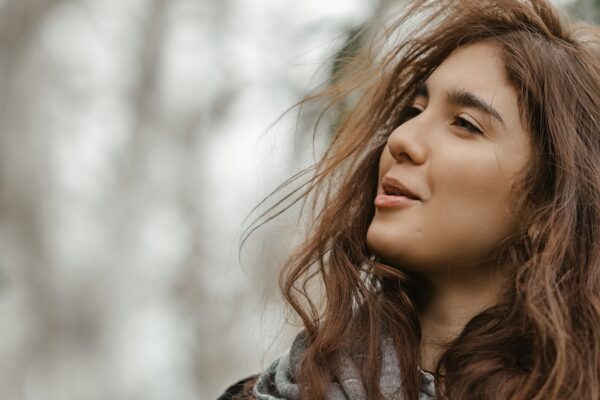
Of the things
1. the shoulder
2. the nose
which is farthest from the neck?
the shoulder

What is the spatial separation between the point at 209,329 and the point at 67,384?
5.41ft

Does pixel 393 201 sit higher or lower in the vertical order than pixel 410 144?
lower

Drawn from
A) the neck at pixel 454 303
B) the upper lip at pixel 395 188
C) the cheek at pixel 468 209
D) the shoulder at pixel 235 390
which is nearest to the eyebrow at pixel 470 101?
the cheek at pixel 468 209

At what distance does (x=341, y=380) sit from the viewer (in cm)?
243

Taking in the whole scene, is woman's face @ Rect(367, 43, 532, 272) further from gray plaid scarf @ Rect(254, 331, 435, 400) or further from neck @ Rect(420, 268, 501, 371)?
gray plaid scarf @ Rect(254, 331, 435, 400)

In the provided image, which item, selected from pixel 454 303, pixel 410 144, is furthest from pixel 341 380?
pixel 410 144

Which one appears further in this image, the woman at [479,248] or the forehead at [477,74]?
the forehead at [477,74]

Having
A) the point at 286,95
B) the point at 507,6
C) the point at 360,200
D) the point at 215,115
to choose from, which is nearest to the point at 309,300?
the point at 360,200

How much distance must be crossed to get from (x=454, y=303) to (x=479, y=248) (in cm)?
15

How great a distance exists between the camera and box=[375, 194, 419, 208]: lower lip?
247 cm

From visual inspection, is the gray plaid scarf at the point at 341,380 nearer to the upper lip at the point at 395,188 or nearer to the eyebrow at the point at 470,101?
the upper lip at the point at 395,188

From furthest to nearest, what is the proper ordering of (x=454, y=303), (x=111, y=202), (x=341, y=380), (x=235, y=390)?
(x=111, y=202) < (x=235, y=390) < (x=454, y=303) < (x=341, y=380)

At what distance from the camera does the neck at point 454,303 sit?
8.28ft

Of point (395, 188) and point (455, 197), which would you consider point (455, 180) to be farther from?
point (395, 188)
